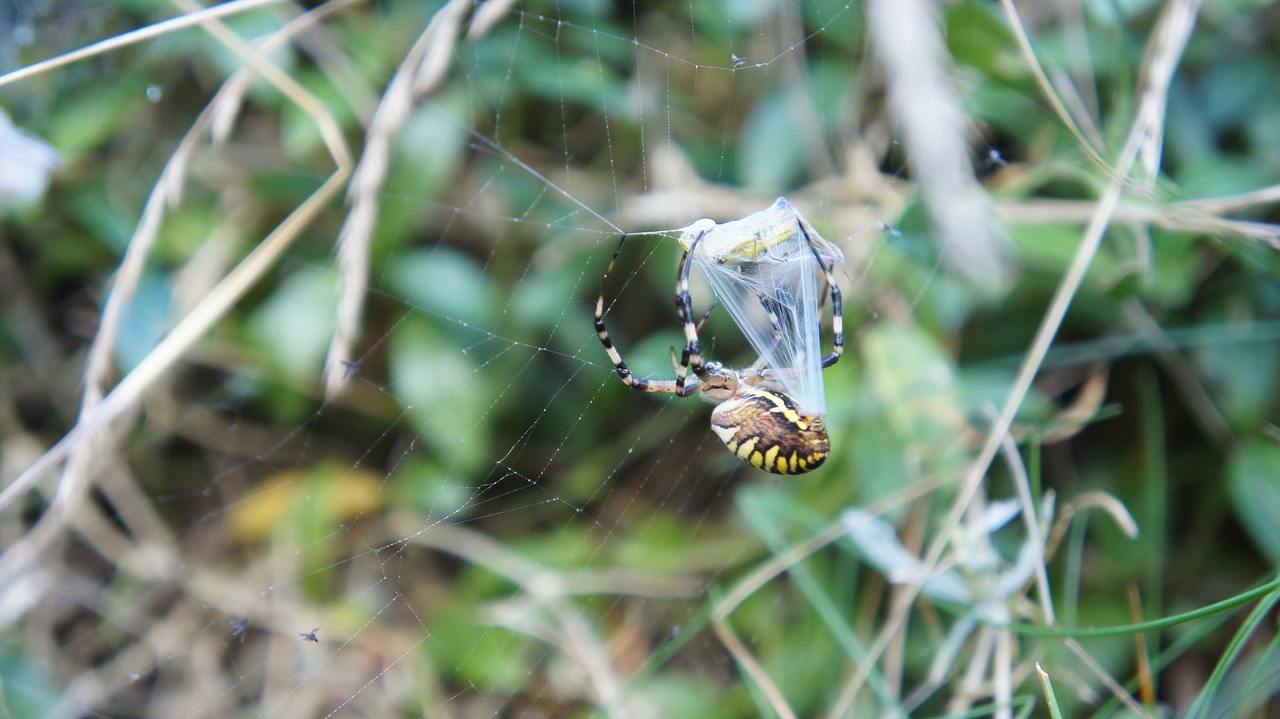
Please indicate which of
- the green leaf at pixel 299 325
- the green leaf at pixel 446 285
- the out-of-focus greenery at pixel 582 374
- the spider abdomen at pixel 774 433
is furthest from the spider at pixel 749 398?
the green leaf at pixel 299 325

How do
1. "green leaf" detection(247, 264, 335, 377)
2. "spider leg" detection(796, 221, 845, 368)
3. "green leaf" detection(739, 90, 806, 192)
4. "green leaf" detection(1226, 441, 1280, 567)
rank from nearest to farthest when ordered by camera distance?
"green leaf" detection(1226, 441, 1280, 567)
"spider leg" detection(796, 221, 845, 368)
"green leaf" detection(247, 264, 335, 377)
"green leaf" detection(739, 90, 806, 192)

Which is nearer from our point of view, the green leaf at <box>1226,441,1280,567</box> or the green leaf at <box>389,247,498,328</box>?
the green leaf at <box>1226,441,1280,567</box>

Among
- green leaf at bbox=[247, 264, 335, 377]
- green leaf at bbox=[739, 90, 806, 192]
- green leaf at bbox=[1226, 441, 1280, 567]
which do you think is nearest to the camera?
green leaf at bbox=[1226, 441, 1280, 567]

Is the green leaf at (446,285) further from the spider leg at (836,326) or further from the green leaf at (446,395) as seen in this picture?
the spider leg at (836,326)

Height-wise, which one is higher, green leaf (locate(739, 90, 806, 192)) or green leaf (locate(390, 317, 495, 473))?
green leaf (locate(739, 90, 806, 192))

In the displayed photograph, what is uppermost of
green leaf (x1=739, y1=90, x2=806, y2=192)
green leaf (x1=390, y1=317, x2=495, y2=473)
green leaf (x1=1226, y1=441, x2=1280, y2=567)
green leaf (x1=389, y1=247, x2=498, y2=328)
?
green leaf (x1=739, y1=90, x2=806, y2=192)

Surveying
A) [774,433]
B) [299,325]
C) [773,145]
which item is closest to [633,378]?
[774,433]

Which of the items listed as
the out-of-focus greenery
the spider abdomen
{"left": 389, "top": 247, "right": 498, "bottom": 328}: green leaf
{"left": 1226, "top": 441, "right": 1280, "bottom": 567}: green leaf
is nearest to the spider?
the spider abdomen

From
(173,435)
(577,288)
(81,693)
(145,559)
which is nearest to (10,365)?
(173,435)

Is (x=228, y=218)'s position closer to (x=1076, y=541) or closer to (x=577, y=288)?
(x=577, y=288)

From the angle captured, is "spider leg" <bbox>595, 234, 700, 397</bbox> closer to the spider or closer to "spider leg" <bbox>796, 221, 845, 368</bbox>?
the spider
